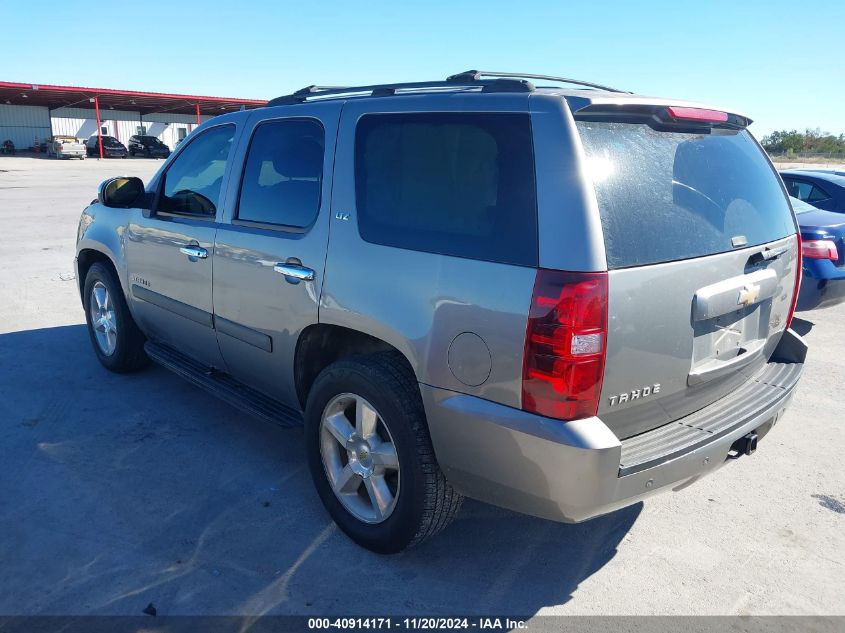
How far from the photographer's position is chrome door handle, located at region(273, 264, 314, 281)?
3.09m

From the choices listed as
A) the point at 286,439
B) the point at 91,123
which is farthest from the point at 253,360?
the point at 91,123

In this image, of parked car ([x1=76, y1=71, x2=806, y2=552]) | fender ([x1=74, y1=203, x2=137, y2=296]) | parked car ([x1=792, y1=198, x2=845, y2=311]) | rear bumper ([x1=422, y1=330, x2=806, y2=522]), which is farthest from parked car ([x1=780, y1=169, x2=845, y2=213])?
fender ([x1=74, y1=203, x2=137, y2=296])

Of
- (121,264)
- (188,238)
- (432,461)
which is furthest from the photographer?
(121,264)

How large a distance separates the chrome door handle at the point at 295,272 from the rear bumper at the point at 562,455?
2.89 ft

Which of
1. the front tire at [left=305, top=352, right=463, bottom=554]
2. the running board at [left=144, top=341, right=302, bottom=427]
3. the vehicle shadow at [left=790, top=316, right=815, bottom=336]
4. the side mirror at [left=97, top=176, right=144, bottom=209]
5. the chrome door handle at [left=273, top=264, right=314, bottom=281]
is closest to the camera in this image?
the front tire at [left=305, top=352, right=463, bottom=554]

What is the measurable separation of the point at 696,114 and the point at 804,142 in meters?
73.1

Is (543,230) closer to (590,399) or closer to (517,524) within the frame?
(590,399)

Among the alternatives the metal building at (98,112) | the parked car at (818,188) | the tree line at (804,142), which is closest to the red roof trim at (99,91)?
the metal building at (98,112)

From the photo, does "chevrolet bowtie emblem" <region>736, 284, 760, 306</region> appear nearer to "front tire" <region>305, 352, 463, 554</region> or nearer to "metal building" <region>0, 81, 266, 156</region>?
"front tire" <region>305, 352, 463, 554</region>

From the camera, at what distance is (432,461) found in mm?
2707

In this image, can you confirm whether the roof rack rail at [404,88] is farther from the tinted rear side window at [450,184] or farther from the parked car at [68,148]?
the parked car at [68,148]

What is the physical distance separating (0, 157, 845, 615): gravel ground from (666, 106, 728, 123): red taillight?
1.75 metres

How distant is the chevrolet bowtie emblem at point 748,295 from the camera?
2.74m

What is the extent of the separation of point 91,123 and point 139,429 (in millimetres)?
56253
